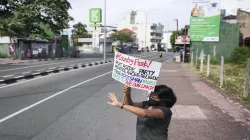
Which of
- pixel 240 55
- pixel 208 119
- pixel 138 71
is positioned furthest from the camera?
pixel 240 55

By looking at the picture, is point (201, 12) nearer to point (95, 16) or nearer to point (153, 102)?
point (95, 16)

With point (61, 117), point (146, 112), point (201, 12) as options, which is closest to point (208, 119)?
point (61, 117)

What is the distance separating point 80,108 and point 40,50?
36678 mm

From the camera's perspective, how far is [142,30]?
12462 centimetres

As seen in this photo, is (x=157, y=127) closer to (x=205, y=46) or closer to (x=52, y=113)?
(x=52, y=113)

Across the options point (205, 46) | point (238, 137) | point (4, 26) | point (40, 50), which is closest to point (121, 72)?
point (238, 137)

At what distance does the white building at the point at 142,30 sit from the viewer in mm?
123625

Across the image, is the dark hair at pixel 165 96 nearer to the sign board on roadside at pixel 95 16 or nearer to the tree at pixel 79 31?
the sign board on roadside at pixel 95 16

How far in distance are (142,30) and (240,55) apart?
91.8m

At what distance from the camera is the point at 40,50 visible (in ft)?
143

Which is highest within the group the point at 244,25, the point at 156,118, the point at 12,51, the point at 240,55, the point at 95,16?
the point at 95,16

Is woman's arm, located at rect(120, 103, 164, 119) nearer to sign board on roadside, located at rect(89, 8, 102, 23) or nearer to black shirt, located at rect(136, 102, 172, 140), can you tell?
black shirt, located at rect(136, 102, 172, 140)

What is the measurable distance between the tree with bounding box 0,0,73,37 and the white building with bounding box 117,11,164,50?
252 feet

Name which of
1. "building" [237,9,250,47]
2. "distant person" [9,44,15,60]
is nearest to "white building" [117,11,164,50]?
"building" [237,9,250,47]
